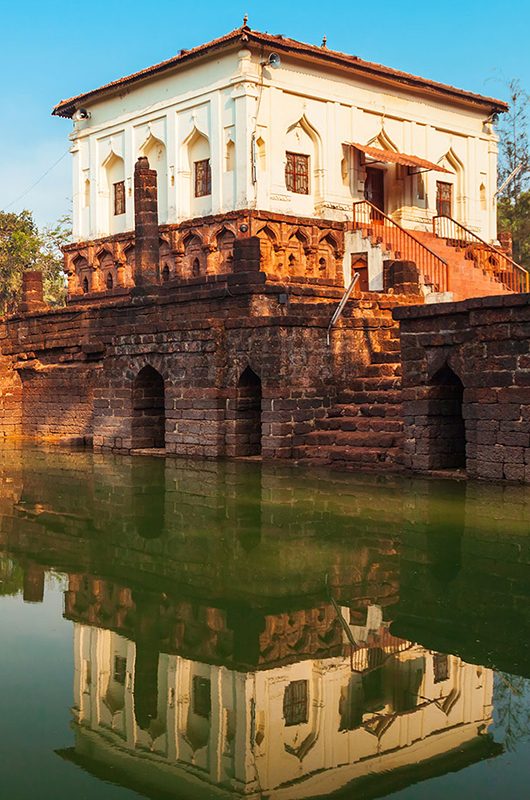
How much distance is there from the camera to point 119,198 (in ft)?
109

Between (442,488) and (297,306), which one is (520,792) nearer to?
(442,488)

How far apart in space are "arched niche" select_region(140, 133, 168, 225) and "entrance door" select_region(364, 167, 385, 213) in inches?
238

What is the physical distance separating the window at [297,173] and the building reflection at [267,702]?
23874 millimetres

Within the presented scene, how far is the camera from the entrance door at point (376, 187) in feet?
102

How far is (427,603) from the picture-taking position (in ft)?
20.4

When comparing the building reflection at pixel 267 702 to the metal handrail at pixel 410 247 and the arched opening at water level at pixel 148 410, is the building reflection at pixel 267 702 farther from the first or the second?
the metal handrail at pixel 410 247

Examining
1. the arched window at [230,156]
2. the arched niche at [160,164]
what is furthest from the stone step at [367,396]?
the arched niche at [160,164]

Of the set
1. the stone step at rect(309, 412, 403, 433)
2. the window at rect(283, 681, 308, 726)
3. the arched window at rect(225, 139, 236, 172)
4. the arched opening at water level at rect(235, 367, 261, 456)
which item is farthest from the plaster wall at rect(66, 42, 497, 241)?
the window at rect(283, 681, 308, 726)

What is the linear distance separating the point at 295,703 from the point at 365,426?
10003mm

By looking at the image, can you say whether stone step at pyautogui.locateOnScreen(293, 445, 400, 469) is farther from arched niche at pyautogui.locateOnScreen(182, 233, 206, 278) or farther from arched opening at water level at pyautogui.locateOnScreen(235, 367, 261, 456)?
arched niche at pyautogui.locateOnScreen(182, 233, 206, 278)

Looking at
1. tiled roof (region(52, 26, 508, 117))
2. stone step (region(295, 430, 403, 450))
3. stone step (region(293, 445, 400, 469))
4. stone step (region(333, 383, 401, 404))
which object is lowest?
stone step (region(293, 445, 400, 469))

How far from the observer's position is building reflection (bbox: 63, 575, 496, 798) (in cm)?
394

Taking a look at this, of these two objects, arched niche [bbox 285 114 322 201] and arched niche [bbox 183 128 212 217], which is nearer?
arched niche [bbox 285 114 322 201]

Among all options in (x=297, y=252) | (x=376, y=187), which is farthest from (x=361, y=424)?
(x=376, y=187)
